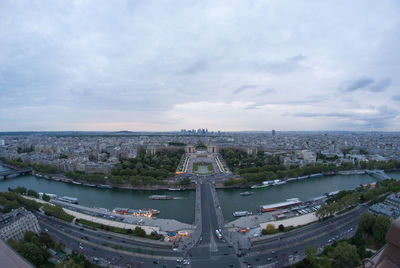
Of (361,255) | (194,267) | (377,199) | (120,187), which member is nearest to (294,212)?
(361,255)

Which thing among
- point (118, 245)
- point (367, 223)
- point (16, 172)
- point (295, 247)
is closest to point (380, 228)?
point (367, 223)

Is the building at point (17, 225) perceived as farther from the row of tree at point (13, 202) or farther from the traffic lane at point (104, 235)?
the row of tree at point (13, 202)

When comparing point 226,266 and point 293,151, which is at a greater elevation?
point 293,151

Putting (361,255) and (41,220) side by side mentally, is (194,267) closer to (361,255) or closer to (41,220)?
(361,255)

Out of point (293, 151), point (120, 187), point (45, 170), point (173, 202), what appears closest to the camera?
point (173, 202)

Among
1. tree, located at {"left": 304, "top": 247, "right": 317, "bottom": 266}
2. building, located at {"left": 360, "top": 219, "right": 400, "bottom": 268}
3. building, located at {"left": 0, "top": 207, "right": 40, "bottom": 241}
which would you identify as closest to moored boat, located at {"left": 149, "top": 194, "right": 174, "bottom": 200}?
building, located at {"left": 0, "top": 207, "right": 40, "bottom": 241}

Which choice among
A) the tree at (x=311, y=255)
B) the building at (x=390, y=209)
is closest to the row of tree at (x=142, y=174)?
the tree at (x=311, y=255)
